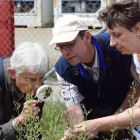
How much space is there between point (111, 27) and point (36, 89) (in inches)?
22.4

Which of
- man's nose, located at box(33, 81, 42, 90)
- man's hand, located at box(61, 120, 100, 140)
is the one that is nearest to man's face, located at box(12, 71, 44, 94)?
man's nose, located at box(33, 81, 42, 90)

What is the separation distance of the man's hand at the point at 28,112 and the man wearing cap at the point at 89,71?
0.29 metres

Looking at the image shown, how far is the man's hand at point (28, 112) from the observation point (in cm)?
266

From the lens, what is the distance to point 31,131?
8.46 feet

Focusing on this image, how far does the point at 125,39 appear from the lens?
281 cm

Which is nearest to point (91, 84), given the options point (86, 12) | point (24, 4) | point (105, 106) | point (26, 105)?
point (105, 106)

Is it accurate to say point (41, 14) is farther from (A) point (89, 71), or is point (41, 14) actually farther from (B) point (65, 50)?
(B) point (65, 50)

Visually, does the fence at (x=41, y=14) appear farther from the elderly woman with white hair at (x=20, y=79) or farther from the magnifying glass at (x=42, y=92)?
the magnifying glass at (x=42, y=92)

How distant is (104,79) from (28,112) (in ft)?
2.53

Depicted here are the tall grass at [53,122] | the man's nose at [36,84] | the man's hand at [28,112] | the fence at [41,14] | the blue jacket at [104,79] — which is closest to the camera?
the man's hand at [28,112]

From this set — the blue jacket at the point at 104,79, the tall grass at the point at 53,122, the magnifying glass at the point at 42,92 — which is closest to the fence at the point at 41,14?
the tall grass at the point at 53,122

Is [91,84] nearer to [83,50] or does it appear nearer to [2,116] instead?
[83,50]

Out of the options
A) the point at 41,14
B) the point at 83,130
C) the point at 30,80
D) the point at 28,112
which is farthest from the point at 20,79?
the point at 41,14

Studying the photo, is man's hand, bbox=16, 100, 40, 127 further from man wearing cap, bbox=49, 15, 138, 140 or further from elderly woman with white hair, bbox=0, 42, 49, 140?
man wearing cap, bbox=49, 15, 138, 140
